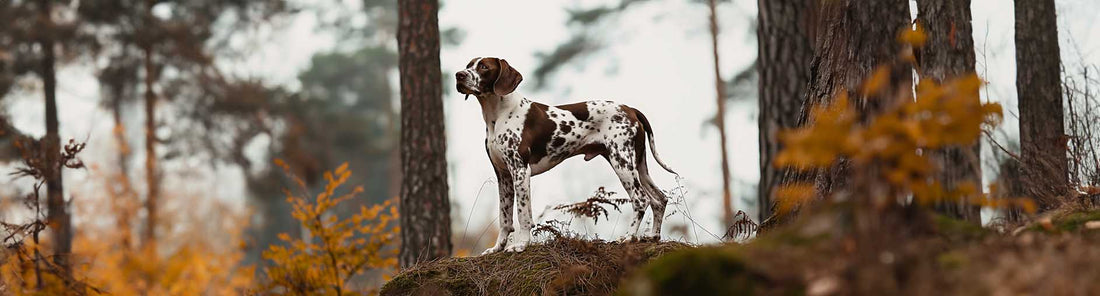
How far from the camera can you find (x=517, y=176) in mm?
5223

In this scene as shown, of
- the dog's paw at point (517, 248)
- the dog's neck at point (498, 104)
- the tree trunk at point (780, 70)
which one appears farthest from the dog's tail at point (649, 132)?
the tree trunk at point (780, 70)

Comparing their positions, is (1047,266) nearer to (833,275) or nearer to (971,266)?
(971,266)

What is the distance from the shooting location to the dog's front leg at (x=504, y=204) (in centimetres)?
552

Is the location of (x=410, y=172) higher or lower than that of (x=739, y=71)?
lower

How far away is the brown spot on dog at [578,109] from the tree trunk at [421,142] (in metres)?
1.85

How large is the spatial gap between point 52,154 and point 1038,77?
8.08 meters

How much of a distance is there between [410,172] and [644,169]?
220cm

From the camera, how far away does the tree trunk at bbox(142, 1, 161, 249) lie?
50.2ft

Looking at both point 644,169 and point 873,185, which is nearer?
point 873,185

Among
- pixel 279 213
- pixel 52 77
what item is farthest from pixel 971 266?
pixel 279 213

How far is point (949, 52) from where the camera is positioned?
4789 mm

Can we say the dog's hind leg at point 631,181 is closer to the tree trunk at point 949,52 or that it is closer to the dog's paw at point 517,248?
the dog's paw at point 517,248

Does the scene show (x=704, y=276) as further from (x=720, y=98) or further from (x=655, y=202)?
(x=720, y=98)

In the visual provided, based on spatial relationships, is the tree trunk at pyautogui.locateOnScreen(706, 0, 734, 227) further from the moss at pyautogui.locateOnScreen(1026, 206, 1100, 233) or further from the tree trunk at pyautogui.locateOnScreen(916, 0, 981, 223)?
the moss at pyautogui.locateOnScreen(1026, 206, 1100, 233)
